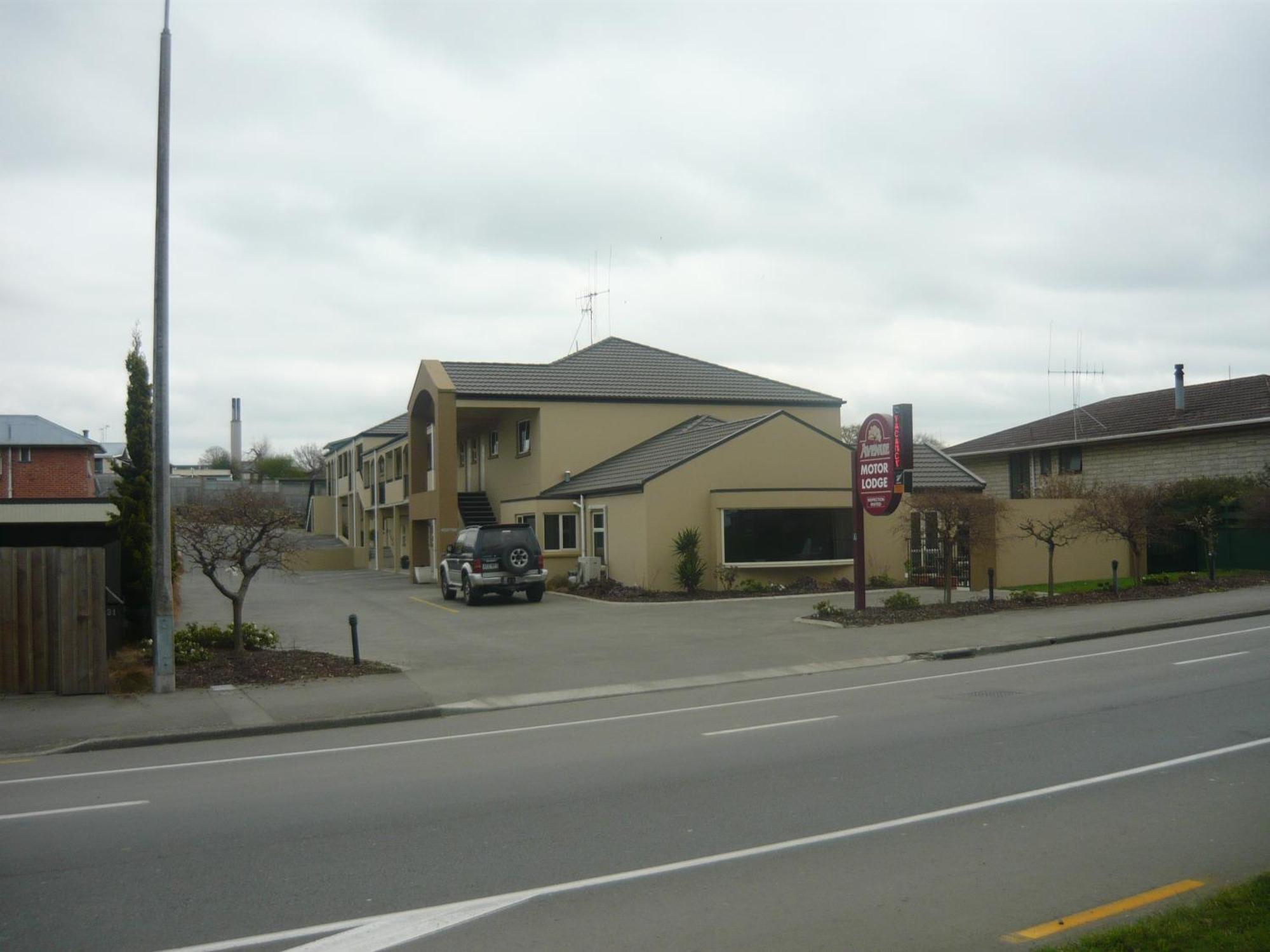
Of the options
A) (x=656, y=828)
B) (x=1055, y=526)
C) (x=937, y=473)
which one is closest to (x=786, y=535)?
(x=937, y=473)

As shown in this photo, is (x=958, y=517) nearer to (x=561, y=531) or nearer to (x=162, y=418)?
(x=561, y=531)

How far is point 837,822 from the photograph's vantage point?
726 centimetres

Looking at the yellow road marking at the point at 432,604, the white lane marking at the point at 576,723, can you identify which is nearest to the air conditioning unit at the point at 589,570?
the yellow road marking at the point at 432,604

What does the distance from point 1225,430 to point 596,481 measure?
2242 centimetres

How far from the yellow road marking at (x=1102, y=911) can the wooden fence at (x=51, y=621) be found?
42.0 ft

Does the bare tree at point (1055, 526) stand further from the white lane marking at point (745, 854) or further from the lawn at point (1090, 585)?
the white lane marking at point (745, 854)

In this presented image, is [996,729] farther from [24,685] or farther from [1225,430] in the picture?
[1225,430]

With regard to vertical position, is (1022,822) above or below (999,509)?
below

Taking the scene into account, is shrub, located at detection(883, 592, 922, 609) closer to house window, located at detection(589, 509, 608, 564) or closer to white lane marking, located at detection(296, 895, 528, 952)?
house window, located at detection(589, 509, 608, 564)

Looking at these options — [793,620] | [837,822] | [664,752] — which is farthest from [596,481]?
[837,822]

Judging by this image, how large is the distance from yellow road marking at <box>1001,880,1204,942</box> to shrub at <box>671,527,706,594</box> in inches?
881

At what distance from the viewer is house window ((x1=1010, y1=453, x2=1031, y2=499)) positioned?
45281 mm

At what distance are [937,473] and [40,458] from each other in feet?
138

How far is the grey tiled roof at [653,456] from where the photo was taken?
99.2ft
